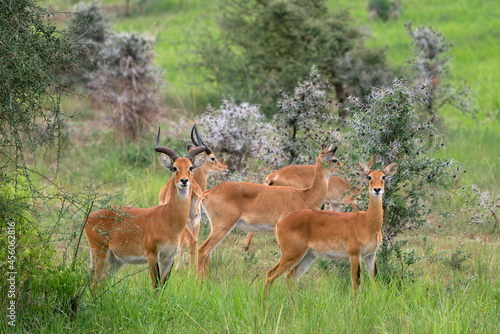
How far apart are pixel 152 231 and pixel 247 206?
184 centimetres

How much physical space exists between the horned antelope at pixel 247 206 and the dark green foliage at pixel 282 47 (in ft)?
26.3

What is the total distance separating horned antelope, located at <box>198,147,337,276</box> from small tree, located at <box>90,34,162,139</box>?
21.7ft

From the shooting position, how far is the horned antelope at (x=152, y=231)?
230 inches

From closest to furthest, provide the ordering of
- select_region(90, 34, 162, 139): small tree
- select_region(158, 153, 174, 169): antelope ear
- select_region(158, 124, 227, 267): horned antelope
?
select_region(158, 153, 174, 169): antelope ear < select_region(158, 124, 227, 267): horned antelope < select_region(90, 34, 162, 139): small tree

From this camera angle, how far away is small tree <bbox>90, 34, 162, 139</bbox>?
45.7 ft

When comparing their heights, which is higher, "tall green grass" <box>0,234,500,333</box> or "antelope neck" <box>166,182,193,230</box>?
"antelope neck" <box>166,182,193,230</box>

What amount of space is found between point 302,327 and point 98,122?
1173 cm

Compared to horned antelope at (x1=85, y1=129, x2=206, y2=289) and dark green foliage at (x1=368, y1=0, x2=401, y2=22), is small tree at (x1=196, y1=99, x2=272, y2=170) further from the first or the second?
dark green foliage at (x1=368, y1=0, x2=401, y2=22)

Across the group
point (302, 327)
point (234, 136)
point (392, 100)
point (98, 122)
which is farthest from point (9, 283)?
point (98, 122)

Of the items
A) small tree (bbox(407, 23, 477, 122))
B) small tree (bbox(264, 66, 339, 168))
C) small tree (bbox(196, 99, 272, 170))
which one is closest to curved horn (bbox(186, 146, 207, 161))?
small tree (bbox(264, 66, 339, 168))

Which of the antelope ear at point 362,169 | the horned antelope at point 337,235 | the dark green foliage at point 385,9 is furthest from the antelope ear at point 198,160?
the dark green foliage at point 385,9

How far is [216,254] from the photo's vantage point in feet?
24.8

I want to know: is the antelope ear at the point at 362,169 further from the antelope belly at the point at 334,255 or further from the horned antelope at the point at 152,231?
the horned antelope at the point at 152,231

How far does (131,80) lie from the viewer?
14.3 meters
